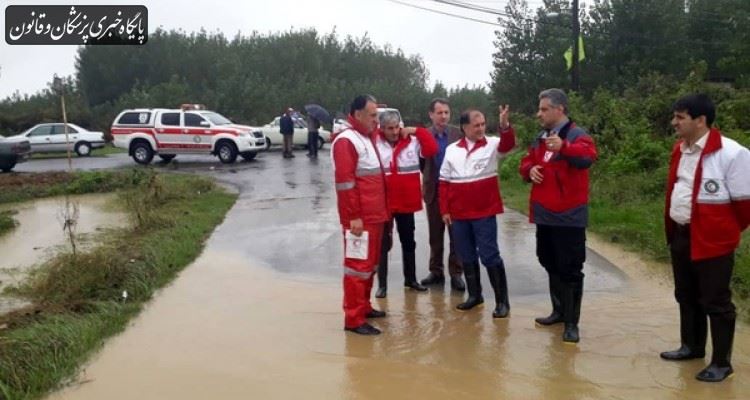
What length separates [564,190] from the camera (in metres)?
5.98

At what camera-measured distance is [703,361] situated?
220 inches

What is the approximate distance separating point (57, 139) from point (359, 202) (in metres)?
28.6

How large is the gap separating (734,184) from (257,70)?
51.9 metres

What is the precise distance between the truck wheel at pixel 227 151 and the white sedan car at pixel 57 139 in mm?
9802

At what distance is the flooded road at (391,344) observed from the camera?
16.9 feet

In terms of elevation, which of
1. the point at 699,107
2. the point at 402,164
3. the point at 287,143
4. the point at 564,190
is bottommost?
the point at 287,143

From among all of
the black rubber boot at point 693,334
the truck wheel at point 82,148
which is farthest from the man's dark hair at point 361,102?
the truck wheel at point 82,148

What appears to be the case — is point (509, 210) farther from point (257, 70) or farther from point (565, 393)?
point (257, 70)

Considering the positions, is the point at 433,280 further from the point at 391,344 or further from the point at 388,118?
the point at 391,344

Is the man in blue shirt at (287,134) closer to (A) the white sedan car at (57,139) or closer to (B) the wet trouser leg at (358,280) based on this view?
(A) the white sedan car at (57,139)

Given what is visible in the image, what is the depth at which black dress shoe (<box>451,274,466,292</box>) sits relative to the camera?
7.82 metres

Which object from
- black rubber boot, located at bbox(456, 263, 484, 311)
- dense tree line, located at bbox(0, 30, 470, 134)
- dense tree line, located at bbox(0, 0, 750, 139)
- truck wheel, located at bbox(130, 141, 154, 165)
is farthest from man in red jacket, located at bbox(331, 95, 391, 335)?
dense tree line, located at bbox(0, 30, 470, 134)

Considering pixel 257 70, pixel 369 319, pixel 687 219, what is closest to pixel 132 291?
pixel 369 319

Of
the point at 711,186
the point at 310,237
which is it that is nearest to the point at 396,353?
the point at 711,186
